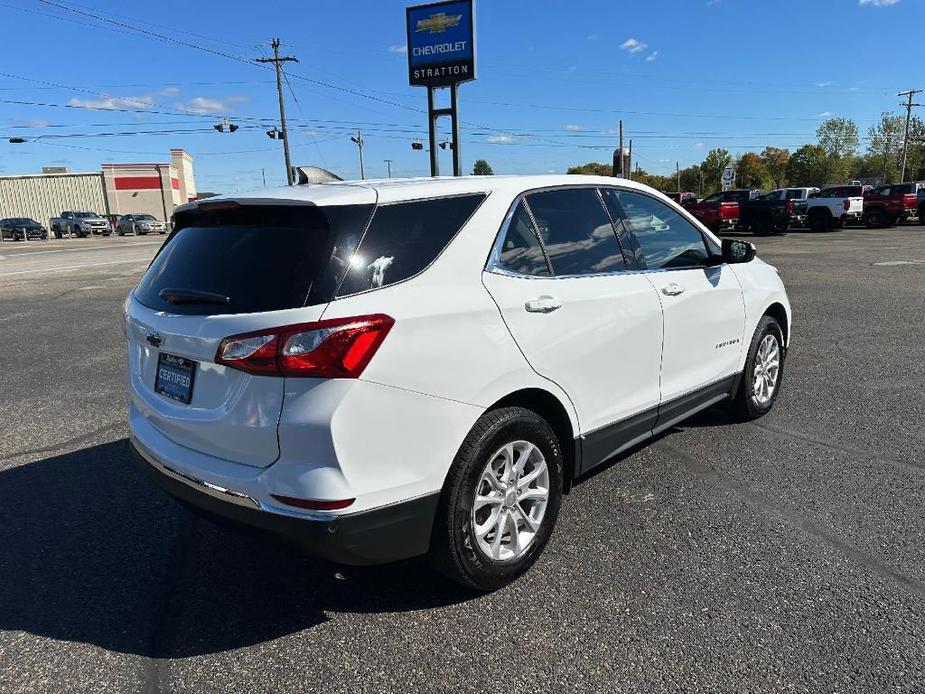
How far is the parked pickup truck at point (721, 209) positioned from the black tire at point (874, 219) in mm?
6304

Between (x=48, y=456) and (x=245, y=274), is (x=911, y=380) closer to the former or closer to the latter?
(x=245, y=274)

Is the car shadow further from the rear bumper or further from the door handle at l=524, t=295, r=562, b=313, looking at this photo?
the door handle at l=524, t=295, r=562, b=313

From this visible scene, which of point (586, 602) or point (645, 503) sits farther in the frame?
A: point (645, 503)

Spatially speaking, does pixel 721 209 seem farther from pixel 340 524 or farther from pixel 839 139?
pixel 839 139

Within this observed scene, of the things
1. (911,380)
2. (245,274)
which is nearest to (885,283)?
(911,380)

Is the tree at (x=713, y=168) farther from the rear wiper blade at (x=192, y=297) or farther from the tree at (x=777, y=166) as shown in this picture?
the rear wiper blade at (x=192, y=297)

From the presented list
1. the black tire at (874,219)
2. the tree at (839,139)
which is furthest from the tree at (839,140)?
the black tire at (874,219)

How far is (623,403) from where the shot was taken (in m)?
3.46

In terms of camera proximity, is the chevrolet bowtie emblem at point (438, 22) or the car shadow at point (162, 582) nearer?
the car shadow at point (162, 582)

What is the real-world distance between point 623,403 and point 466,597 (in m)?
1.25

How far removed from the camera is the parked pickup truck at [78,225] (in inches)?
2050

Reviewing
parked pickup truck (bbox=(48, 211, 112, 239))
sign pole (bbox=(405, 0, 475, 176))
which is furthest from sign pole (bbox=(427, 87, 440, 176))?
parked pickup truck (bbox=(48, 211, 112, 239))

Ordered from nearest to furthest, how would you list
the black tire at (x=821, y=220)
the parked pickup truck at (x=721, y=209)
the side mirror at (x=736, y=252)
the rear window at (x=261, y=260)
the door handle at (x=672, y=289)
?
the rear window at (x=261, y=260) → the door handle at (x=672, y=289) → the side mirror at (x=736, y=252) → the parked pickup truck at (x=721, y=209) → the black tire at (x=821, y=220)

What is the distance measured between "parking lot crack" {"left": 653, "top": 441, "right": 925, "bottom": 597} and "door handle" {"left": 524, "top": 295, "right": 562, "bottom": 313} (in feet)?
5.48
